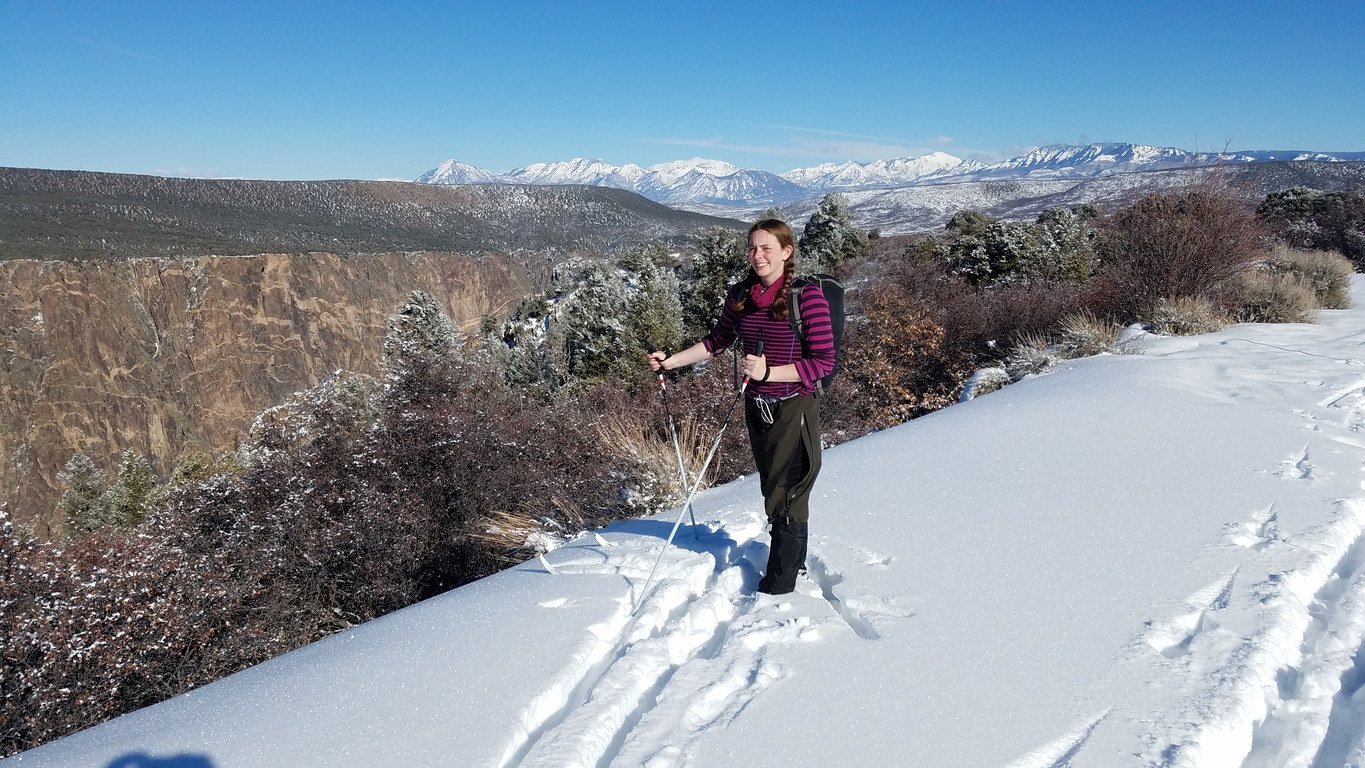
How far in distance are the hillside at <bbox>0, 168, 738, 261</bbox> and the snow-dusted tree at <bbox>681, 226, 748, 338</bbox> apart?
1407 inches

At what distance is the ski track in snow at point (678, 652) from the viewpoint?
2.03 meters

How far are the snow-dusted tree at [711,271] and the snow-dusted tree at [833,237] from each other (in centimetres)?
600

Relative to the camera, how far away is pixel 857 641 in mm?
2426

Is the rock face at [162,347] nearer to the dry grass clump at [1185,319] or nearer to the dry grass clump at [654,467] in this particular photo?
the dry grass clump at [654,467]

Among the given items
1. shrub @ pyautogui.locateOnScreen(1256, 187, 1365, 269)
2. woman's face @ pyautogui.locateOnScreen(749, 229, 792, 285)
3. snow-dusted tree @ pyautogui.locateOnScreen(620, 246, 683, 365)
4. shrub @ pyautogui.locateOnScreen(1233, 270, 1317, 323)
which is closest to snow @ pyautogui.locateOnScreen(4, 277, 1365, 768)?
woman's face @ pyautogui.locateOnScreen(749, 229, 792, 285)

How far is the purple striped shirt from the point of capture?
2645mm

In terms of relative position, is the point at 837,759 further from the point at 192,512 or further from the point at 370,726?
the point at 192,512

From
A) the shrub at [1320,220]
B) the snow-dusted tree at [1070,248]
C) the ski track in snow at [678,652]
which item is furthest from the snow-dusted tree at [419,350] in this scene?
the shrub at [1320,220]

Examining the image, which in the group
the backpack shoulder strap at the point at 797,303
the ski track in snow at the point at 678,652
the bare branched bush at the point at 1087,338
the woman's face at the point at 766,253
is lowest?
the ski track in snow at the point at 678,652

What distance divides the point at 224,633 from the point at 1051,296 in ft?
Result: 38.9

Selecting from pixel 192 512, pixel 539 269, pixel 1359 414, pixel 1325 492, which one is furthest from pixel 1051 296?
pixel 539 269

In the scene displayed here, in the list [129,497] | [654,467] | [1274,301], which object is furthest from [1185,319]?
[129,497]

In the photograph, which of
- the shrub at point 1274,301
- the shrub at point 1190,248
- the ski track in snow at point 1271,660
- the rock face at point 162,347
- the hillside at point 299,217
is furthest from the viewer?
the hillside at point 299,217

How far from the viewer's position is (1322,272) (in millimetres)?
10383
